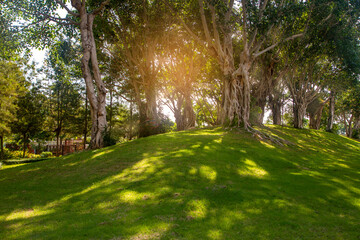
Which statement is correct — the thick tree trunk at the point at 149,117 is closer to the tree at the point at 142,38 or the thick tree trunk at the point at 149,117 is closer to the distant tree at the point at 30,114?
the tree at the point at 142,38

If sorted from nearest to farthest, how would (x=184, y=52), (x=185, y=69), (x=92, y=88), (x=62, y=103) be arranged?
1. (x=92, y=88)
2. (x=184, y=52)
3. (x=185, y=69)
4. (x=62, y=103)

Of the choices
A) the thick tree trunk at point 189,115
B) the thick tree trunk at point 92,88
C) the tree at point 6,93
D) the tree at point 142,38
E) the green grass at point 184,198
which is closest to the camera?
the green grass at point 184,198

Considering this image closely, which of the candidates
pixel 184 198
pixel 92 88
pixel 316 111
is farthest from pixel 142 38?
pixel 316 111

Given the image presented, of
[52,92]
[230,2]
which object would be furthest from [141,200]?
[52,92]

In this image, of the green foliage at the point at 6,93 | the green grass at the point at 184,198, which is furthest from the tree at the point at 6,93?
the green grass at the point at 184,198

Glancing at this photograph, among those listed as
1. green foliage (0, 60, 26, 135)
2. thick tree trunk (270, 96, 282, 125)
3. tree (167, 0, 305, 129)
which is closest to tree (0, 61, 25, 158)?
green foliage (0, 60, 26, 135)

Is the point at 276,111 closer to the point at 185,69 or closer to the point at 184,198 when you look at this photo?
the point at 185,69

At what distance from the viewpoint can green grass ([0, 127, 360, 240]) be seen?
4.54 m

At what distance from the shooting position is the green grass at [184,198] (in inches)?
179

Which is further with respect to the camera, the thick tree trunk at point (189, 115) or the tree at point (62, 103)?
the tree at point (62, 103)

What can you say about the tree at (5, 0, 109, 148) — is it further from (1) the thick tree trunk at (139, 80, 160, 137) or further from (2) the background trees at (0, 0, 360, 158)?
(1) the thick tree trunk at (139, 80, 160, 137)

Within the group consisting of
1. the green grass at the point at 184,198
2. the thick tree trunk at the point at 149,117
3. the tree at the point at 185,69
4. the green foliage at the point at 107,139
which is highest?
the tree at the point at 185,69

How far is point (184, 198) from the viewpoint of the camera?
241 inches

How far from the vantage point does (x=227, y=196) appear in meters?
6.34
